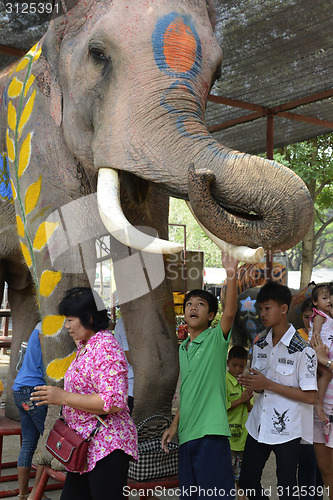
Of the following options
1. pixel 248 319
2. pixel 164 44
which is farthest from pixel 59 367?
pixel 248 319

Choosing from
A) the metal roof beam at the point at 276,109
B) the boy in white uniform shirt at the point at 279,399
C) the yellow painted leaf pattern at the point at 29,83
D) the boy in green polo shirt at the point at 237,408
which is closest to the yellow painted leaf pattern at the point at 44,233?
the yellow painted leaf pattern at the point at 29,83

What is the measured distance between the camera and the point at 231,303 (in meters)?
2.84

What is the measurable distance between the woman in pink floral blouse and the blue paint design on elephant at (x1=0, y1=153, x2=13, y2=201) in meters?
1.51

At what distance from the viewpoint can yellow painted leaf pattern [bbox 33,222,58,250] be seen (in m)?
3.06

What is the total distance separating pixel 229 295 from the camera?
2.81 m

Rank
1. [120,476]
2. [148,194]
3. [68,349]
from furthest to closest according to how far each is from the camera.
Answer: [148,194] < [68,349] < [120,476]

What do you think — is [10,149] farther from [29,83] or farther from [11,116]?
[29,83]

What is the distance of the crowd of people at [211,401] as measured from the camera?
2432 mm

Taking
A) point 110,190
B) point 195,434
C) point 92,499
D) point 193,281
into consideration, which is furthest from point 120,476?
point 193,281

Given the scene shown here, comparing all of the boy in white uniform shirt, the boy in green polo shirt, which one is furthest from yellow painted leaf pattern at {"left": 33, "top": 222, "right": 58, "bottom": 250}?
the boy in green polo shirt

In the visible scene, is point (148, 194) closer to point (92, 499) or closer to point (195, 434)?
point (195, 434)

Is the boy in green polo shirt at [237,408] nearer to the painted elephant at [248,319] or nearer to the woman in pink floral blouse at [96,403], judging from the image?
the woman in pink floral blouse at [96,403]

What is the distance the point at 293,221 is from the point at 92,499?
141 cm

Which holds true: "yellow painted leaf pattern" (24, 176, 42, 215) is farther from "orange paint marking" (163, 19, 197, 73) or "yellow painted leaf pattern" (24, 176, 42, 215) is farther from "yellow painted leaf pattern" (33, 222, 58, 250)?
"orange paint marking" (163, 19, 197, 73)
